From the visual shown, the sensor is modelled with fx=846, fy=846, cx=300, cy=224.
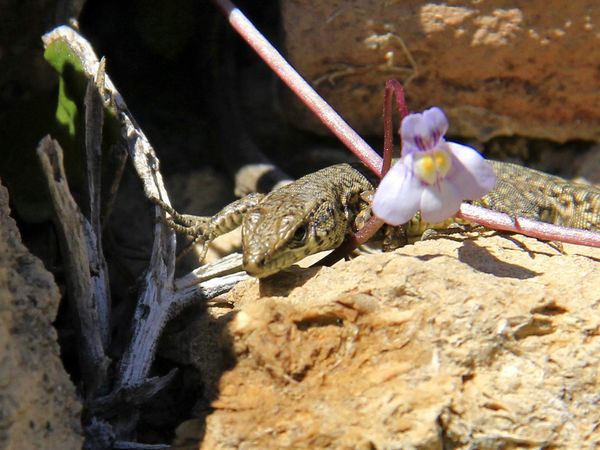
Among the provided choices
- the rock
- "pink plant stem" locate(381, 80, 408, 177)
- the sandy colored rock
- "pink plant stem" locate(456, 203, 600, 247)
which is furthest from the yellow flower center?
the sandy colored rock

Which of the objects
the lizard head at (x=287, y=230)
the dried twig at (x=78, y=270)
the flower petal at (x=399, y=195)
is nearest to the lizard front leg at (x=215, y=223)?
the lizard head at (x=287, y=230)

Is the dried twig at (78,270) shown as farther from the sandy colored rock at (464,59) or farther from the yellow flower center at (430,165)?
the sandy colored rock at (464,59)

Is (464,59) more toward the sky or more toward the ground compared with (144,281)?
more toward the sky

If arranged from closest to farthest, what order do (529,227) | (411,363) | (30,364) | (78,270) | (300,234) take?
(30,364)
(411,363)
(78,270)
(529,227)
(300,234)

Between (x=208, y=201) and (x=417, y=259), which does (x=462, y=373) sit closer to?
(x=417, y=259)

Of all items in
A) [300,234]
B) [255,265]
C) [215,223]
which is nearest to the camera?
[255,265]

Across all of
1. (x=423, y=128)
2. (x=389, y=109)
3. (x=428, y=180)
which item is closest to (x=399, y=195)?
(x=428, y=180)

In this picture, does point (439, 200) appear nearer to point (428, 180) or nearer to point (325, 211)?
point (428, 180)
